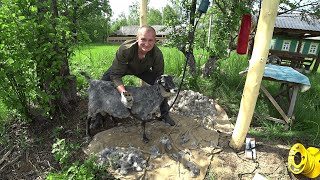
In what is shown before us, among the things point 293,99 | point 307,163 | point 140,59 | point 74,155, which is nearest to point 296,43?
point 293,99

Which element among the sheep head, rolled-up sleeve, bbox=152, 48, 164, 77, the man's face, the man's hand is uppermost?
the man's face

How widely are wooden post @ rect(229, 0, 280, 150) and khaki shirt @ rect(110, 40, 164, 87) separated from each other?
4.64 feet

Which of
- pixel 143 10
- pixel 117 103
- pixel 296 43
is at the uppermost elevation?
pixel 143 10

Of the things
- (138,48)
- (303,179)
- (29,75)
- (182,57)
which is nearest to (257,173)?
(303,179)

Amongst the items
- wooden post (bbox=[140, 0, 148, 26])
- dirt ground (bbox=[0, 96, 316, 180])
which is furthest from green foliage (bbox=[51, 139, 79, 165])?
wooden post (bbox=[140, 0, 148, 26])

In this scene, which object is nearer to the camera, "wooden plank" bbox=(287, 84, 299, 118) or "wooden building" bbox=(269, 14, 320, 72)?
"wooden plank" bbox=(287, 84, 299, 118)

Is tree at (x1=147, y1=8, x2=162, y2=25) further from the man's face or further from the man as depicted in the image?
the man's face

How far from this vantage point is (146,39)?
3297mm

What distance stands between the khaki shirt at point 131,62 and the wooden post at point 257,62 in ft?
4.64

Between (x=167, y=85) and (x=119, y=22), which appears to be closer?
(x=167, y=85)

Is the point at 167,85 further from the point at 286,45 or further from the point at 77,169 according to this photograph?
the point at 286,45

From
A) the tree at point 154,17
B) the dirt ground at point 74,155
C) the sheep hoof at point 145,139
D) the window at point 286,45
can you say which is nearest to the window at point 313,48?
the window at point 286,45

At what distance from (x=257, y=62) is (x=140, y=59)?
172 cm

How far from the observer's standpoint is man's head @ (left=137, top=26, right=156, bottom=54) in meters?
3.27
